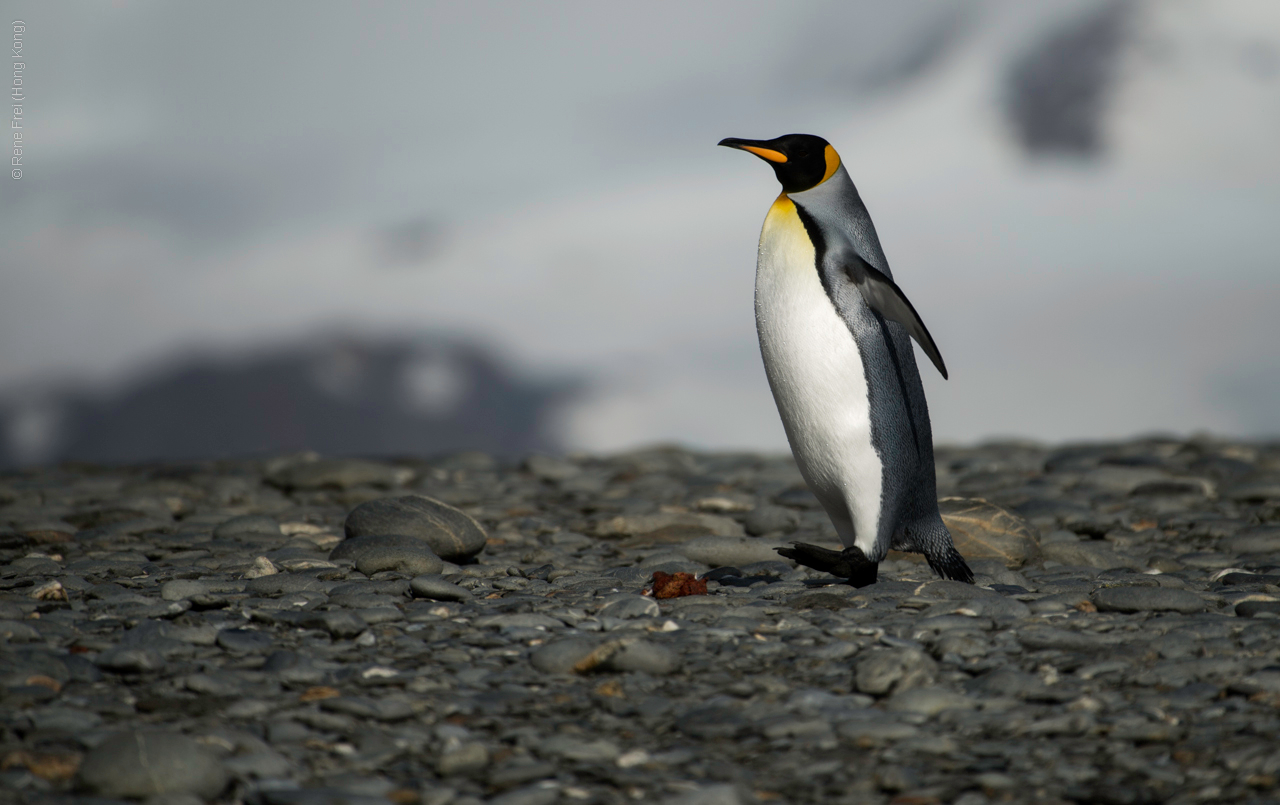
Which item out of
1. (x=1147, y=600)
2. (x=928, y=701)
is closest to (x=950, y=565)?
(x=1147, y=600)

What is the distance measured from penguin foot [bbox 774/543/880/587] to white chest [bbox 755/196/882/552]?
0.48 ft

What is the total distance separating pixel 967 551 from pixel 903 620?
181 cm

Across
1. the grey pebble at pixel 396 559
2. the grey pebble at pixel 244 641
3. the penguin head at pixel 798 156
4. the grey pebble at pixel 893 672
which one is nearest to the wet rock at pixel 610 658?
the grey pebble at pixel 893 672

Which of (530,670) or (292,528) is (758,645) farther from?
(292,528)

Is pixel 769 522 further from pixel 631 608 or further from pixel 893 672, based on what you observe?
pixel 893 672

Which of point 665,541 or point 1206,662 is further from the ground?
point 665,541

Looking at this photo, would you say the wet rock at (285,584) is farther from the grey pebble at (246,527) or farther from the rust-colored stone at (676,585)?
the grey pebble at (246,527)

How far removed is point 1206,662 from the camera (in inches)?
137

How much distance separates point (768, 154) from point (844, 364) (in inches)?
41.3

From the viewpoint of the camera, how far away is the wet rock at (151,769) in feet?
8.76

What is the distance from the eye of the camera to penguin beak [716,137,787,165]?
4973mm

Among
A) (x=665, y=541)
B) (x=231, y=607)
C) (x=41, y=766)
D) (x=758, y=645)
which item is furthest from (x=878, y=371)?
(x=41, y=766)

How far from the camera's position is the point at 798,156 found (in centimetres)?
497

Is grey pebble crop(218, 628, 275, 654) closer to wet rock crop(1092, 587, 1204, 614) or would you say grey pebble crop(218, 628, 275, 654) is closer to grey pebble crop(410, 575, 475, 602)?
grey pebble crop(410, 575, 475, 602)
